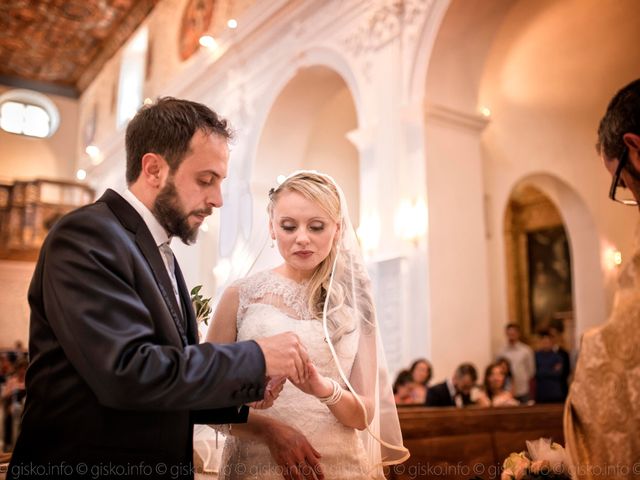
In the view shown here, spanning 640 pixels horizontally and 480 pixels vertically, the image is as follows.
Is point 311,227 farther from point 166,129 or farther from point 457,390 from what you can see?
point 457,390

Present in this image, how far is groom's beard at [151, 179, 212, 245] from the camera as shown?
1976mm

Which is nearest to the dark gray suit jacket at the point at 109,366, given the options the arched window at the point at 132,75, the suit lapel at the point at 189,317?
the suit lapel at the point at 189,317

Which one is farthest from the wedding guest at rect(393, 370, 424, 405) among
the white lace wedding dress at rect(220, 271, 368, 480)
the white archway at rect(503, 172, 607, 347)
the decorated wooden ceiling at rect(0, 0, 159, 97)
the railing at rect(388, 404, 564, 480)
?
the decorated wooden ceiling at rect(0, 0, 159, 97)

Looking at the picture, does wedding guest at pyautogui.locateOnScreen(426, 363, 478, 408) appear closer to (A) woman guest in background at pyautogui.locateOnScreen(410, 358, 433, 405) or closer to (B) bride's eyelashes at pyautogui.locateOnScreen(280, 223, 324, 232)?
(A) woman guest in background at pyautogui.locateOnScreen(410, 358, 433, 405)

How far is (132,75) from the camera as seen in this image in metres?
15.9

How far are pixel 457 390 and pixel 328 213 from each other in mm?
4628

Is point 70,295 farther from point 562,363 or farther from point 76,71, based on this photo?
point 76,71

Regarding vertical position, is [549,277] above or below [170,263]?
above

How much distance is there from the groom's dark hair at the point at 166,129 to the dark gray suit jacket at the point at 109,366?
0.26m

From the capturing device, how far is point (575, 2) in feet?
31.3

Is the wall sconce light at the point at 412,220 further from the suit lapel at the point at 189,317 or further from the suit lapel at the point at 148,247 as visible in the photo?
the suit lapel at the point at 148,247

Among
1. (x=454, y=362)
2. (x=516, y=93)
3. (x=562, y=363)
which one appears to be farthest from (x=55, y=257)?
(x=516, y=93)

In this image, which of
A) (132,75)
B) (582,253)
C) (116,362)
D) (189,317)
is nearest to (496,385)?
(189,317)

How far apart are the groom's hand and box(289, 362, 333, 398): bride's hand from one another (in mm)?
159
